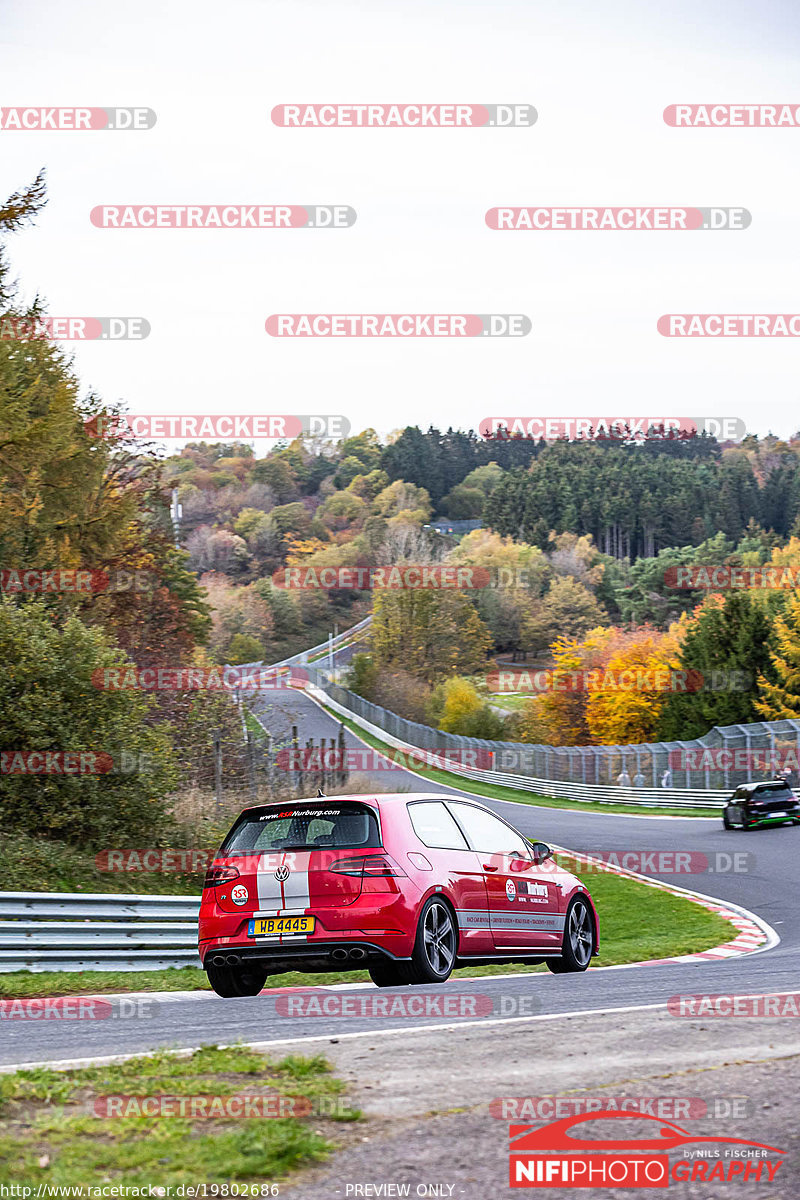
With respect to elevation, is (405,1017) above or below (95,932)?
above

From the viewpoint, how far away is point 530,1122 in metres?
4.84

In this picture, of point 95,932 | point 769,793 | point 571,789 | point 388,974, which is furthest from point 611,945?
point 571,789

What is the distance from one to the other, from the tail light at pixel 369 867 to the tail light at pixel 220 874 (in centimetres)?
83

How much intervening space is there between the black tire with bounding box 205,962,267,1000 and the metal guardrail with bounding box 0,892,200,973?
2.74 meters

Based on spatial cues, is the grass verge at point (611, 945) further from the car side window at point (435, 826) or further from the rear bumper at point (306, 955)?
the car side window at point (435, 826)

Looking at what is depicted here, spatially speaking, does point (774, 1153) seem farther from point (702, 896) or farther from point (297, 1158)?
point (702, 896)

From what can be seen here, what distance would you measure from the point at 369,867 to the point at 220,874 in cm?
124

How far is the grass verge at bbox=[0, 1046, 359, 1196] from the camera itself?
14.0 ft

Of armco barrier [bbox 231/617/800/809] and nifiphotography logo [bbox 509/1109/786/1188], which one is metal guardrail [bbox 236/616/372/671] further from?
nifiphotography logo [bbox 509/1109/786/1188]

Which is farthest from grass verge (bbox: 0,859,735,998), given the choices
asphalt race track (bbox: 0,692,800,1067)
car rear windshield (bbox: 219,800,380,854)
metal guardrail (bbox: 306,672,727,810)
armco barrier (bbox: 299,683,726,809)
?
metal guardrail (bbox: 306,672,727,810)

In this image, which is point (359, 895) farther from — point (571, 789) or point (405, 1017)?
point (571, 789)

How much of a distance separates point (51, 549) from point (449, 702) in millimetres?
55969

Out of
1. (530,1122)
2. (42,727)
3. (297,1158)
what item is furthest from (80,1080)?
(42,727)

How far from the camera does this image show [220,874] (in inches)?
380
